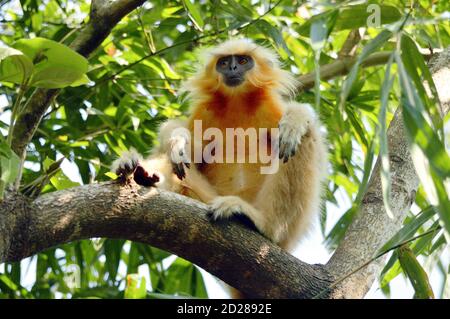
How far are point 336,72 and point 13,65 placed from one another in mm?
2807

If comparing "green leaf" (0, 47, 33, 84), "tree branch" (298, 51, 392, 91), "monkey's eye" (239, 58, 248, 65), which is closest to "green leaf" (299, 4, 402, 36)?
"green leaf" (0, 47, 33, 84)

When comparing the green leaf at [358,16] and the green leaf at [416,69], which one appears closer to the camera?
the green leaf at [416,69]

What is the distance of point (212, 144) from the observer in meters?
4.94

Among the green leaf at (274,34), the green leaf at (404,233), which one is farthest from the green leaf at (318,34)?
the green leaf at (274,34)

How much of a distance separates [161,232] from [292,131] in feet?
3.65

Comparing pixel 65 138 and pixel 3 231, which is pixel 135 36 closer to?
pixel 65 138

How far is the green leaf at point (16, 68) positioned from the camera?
9.72 feet

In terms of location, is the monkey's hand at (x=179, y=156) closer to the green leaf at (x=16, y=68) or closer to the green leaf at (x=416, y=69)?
the green leaf at (x=16, y=68)

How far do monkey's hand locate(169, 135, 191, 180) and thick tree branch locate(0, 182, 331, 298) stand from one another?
29.3 inches

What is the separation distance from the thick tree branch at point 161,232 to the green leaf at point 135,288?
0.20 metres
